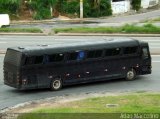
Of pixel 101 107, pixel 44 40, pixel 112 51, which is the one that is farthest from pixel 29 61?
pixel 44 40

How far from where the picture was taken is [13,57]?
956 inches

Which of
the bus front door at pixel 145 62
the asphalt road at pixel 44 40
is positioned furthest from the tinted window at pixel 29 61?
the asphalt road at pixel 44 40

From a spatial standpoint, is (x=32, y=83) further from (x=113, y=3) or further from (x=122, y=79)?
(x=113, y=3)

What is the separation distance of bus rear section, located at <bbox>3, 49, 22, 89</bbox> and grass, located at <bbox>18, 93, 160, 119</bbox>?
4.06 metres

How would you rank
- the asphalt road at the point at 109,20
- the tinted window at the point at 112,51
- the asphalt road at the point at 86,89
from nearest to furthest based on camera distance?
the asphalt road at the point at 86,89, the tinted window at the point at 112,51, the asphalt road at the point at 109,20

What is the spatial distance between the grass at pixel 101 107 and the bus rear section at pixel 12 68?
4059 millimetres

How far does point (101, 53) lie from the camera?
2592cm

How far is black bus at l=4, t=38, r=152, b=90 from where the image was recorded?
2400cm

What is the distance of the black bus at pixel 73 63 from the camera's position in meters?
24.0

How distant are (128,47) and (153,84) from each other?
2269mm

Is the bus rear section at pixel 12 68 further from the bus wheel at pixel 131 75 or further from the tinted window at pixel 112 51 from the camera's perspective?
Answer: the bus wheel at pixel 131 75

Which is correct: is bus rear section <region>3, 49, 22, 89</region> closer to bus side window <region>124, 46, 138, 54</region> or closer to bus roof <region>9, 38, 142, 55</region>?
bus roof <region>9, 38, 142, 55</region>

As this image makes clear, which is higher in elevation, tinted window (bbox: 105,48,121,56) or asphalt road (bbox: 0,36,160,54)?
tinted window (bbox: 105,48,121,56)

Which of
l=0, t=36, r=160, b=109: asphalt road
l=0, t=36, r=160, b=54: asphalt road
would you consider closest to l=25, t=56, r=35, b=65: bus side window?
l=0, t=36, r=160, b=109: asphalt road
